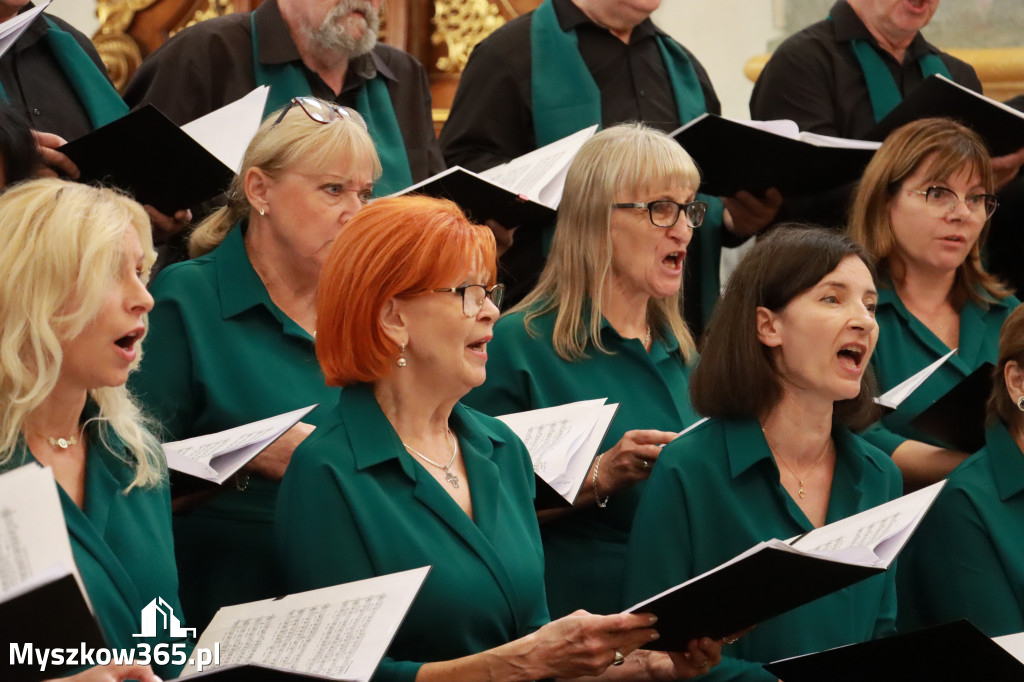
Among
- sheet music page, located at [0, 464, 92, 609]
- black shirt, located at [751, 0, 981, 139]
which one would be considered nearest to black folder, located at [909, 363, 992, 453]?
black shirt, located at [751, 0, 981, 139]

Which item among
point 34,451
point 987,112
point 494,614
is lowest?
point 494,614

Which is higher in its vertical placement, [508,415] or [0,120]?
[0,120]

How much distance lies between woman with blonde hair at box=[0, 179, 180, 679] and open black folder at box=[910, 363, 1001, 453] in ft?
5.83

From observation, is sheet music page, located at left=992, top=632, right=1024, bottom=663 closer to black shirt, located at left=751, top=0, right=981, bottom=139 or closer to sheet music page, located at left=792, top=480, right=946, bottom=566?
sheet music page, located at left=792, top=480, right=946, bottom=566

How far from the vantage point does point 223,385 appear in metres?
3.14

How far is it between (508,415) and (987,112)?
5.63 ft

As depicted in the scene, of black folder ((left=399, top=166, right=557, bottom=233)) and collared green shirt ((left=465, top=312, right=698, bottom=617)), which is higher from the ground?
black folder ((left=399, top=166, right=557, bottom=233))

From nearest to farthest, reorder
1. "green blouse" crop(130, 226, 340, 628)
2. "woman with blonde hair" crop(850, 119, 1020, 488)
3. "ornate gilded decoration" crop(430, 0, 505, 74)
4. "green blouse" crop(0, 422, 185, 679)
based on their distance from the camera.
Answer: "green blouse" crop(0, 422, 185, 679)
"green blouse" crop(130, 226, 340, 628)
"woman with blonde hair" crop(850, 119, 1020, 488)
"ornate gilded decoration" crop(430, 0, 505, 74)

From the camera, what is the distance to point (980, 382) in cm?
330

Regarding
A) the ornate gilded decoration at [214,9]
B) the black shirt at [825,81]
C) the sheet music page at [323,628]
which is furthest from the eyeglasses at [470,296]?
the ornate gilded decoration at [214,9]

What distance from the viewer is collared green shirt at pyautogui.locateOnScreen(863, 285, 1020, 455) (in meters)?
3.82

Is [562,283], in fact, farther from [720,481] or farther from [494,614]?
[494,614]

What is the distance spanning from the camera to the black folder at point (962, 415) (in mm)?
3277

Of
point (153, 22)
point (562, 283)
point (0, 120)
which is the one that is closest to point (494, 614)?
point (562, 283)
